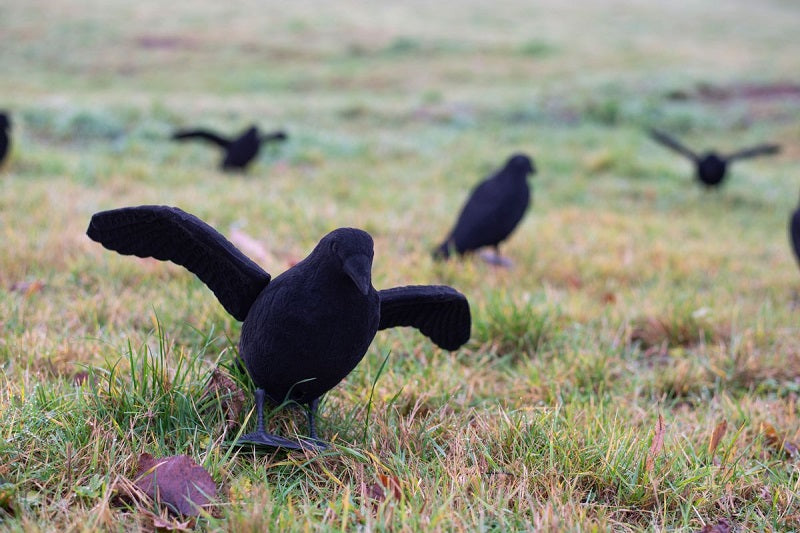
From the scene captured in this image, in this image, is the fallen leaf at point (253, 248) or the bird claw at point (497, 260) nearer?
the fallen leaf at point (253, 248)

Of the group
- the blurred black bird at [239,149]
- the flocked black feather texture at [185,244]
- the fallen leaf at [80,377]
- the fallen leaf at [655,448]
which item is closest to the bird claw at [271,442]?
the flocked black feather texture at [185,244]

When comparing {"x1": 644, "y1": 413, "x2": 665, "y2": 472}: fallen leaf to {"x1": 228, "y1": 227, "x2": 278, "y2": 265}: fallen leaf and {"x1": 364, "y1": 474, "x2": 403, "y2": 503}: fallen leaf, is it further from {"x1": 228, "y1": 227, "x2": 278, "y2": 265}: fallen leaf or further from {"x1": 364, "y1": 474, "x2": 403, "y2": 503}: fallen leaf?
{"x1": 228, "y1": 227, "x2": 278, "y2": 265}: fallen leaf

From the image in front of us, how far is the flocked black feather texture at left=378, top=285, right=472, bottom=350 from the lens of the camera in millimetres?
2090

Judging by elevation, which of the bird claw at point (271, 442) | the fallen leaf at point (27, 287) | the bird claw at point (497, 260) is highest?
the fallen leaf at point (27, 287)

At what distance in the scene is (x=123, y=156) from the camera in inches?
302

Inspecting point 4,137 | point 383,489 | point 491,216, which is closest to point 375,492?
point 383,489

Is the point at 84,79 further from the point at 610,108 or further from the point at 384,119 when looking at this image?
the point at 610,108

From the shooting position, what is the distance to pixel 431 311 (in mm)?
2252

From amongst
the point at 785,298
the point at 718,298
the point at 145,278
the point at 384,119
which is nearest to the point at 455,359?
the point at 145,278

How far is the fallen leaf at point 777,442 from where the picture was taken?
232 cm

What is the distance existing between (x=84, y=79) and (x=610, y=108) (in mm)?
14408

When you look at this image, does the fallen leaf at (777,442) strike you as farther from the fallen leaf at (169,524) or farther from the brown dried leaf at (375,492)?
the fallen leaf at (169,524)

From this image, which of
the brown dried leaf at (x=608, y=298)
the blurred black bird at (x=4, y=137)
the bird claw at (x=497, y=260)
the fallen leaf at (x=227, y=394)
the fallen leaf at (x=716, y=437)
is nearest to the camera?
the fallen leaf at (x=227, y=394)

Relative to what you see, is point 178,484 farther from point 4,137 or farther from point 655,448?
point 4,137
